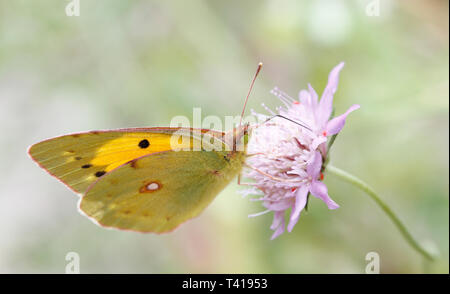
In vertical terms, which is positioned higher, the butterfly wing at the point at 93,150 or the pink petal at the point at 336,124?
the pink petal at the point at 336,124

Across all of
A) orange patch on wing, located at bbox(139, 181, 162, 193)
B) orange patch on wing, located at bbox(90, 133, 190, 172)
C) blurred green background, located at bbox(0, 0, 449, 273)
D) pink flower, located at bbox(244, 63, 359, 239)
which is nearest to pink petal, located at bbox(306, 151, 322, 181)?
pink flower, located at bbox(244, 63, 359, 239)

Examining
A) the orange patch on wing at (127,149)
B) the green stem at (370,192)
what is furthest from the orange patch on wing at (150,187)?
the green stem at (370,192)

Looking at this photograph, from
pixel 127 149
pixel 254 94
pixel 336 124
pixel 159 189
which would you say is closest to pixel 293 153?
pixel 336 124

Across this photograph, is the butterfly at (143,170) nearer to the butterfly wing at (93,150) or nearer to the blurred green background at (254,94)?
the butterfly wing at (93,150)

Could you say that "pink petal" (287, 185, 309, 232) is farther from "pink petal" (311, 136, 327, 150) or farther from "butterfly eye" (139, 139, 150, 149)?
"butterfly eye" (139, 139, 150, 149)

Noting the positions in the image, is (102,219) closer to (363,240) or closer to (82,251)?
(82,251)

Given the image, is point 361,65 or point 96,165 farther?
point 361,65
